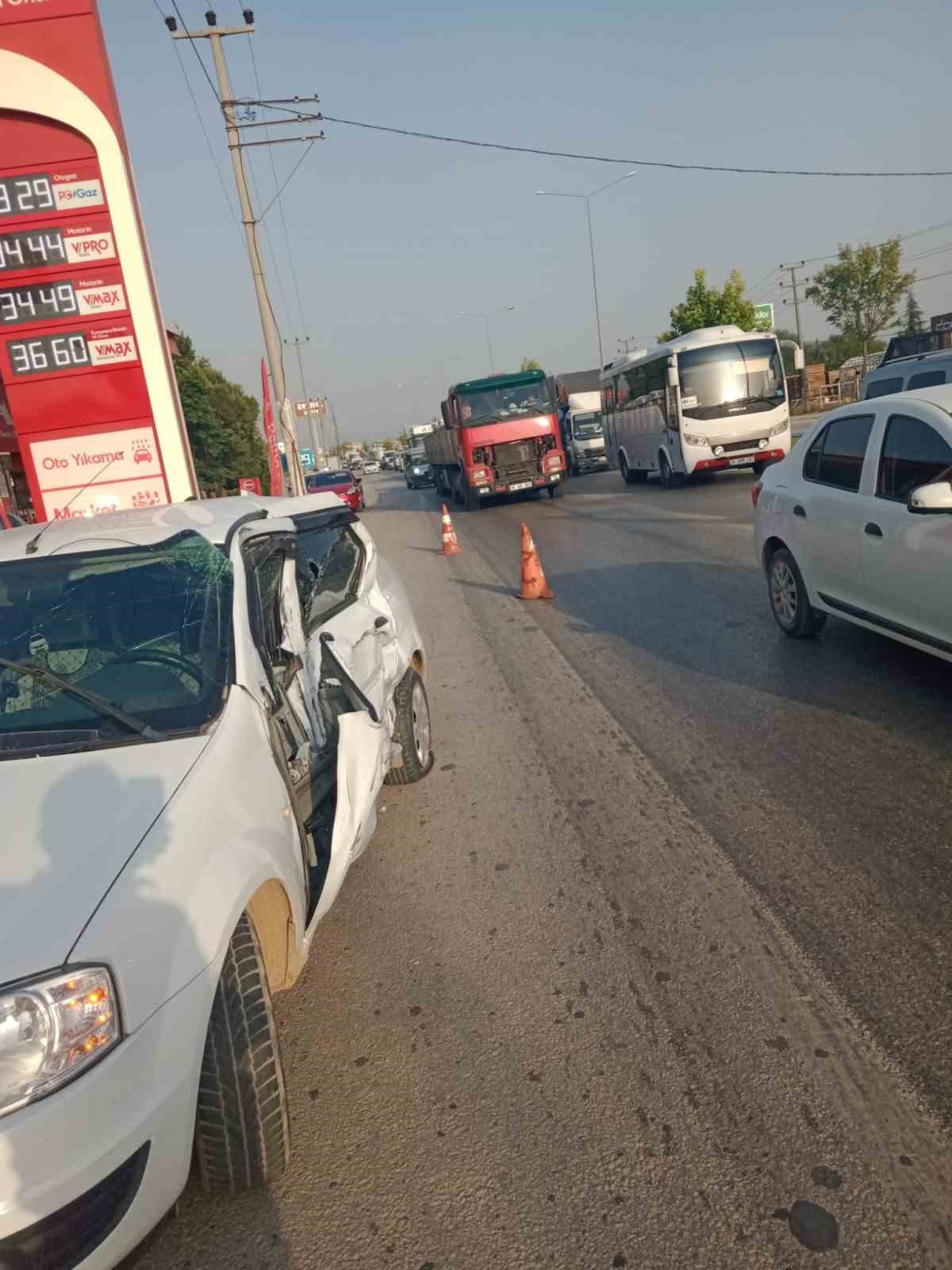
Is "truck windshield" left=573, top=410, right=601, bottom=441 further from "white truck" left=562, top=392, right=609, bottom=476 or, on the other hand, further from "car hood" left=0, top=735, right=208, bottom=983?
"car hood" left=0, top=735, right=208, bottom=983

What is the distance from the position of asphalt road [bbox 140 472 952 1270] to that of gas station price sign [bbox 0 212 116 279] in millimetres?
7549

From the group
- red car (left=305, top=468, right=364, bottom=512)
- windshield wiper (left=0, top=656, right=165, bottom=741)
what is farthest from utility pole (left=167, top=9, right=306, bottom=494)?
windshield wiper (left=0, top=656, right=165, bottom=741)

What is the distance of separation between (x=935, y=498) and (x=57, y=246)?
944 centimetres

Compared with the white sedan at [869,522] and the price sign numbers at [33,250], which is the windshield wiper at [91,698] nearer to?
the white sedan at [869,522]

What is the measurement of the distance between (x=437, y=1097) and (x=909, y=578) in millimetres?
4023

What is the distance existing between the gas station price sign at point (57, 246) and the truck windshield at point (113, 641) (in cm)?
804

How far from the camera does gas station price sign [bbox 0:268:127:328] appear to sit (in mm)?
9867

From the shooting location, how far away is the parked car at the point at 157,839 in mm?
1796

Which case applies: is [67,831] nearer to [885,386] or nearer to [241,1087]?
[241,1087]

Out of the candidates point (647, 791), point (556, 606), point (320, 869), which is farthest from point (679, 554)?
point (320, 869)

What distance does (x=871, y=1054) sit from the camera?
8.63 feet

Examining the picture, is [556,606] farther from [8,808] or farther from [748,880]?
[8,808]

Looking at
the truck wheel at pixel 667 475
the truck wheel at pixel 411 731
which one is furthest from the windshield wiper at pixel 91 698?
the truck wheel at pixel 667 475

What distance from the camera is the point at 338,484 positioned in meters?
30.5
